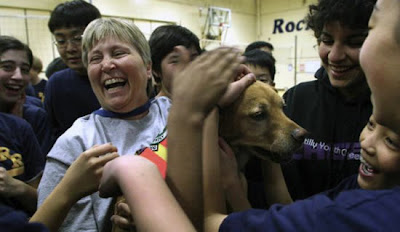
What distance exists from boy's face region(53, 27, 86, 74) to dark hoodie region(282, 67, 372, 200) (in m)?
1.52

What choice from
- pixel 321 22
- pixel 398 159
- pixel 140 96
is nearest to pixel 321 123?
pixel 321 22

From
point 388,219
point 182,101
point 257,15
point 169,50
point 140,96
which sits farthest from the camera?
point 257,15

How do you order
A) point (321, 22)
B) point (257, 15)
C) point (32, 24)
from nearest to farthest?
point (321, 22) < point (32, 24) < point (257, 15)

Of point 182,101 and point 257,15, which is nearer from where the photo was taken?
point 182,101

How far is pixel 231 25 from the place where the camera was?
40.3ft

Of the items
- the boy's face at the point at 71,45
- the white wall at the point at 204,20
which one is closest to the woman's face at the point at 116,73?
the boy's face at the point at 71,45

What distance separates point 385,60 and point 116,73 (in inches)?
42.4

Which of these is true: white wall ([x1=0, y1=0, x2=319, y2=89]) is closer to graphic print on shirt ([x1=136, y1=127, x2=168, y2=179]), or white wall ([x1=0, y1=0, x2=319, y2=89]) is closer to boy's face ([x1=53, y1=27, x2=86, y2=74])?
boy's face ([x1=53, y1=27, x2=86, y2=74])

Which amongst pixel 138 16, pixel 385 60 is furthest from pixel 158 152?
pixel 138 16

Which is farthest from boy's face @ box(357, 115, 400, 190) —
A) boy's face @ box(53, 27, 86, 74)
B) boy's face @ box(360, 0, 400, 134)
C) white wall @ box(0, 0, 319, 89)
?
white wall @ box(0, 0, 319, 89)

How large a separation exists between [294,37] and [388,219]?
40.8ft

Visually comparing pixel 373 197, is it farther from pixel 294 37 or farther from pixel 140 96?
pixel 294 37

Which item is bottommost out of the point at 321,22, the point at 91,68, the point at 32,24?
the point at 91,68

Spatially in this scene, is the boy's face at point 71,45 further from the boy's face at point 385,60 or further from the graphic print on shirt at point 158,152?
the boy's face at point 385,60
